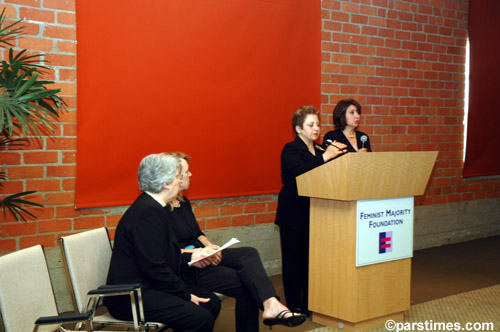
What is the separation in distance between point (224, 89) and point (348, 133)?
3.55 feet

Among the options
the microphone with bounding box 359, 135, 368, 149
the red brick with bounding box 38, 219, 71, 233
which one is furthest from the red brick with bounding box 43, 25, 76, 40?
the microphone with bounding box 359, 135, 368, 149

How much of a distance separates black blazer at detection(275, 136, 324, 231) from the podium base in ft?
1.99

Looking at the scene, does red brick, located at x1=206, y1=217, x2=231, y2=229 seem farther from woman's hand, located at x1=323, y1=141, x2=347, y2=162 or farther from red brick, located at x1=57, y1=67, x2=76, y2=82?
red brick, located at x1=57, y1=67, x2=76, y2=82

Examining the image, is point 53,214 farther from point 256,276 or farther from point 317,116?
point 317,116

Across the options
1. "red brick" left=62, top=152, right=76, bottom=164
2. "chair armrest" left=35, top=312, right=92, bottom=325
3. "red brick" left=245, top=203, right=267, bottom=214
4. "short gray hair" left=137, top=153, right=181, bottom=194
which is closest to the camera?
"chair armrest" left=35, top=312, right=92, bottom=325

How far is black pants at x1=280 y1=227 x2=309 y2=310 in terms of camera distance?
390 centimetres

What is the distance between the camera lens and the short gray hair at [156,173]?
2805 mm

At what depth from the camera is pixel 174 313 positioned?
2664 mm

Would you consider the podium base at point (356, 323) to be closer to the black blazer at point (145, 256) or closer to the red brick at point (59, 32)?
the black blazer at point (145, 256)

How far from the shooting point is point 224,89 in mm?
4656

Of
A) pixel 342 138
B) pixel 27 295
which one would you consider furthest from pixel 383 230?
pixel 27 295

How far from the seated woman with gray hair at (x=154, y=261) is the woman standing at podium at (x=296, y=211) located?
Result: 1.19 m

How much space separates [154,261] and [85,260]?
422 mm

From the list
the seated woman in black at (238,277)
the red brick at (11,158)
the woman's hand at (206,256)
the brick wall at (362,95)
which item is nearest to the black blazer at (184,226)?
the seated woman in black at (238,277)
